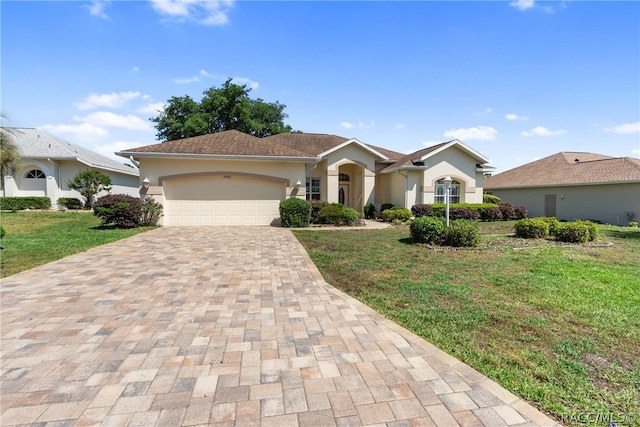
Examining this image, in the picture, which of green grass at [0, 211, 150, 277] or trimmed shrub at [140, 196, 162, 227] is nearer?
green grass at [0, 211, 150, 277]

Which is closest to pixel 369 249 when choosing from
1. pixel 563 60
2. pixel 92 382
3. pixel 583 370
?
pixel 583 370

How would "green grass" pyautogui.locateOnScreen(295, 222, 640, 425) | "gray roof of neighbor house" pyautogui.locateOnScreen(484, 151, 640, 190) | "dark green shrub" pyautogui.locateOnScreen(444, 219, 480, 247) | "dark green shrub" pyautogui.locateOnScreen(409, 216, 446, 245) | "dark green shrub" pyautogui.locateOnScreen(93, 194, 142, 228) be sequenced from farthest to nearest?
"gray roof of neighbor house" pyautogui.locateOnScreen(484, 151, 640, 190), "dark green shrub" pyautogui.locateOnScreen(93, 194, 142, 228), "dark green shrub" pyautogui.locateOnScreen(409, 216, 446, 245), "dark green shrub" pyautogui.locateOnScreen(444, 219, 480, 247), "green grass" pyautogui.locateOnScreen(295, 222, 640, 425)

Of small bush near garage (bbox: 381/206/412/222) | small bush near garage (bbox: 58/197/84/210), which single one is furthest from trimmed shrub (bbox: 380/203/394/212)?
small bush near garage (bbox: 58/197/84/210)

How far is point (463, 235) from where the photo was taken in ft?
28.2

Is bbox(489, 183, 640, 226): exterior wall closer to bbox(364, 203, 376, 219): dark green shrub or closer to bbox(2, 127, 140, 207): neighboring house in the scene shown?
bbox(364, 203, 376, 219): dark green shrub

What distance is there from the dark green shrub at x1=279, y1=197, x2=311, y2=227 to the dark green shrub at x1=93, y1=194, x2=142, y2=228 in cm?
614

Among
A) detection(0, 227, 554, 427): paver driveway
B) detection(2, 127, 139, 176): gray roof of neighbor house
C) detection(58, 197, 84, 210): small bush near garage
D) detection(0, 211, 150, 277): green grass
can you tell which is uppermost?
detection(2, 127, 139, 176): gray roof of neighbor house

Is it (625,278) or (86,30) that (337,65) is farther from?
(625,278)

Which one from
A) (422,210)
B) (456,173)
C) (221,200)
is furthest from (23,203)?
(456,173)

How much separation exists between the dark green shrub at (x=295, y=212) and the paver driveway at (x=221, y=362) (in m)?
8.25

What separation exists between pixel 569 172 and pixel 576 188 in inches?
66.9

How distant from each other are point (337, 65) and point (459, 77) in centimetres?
509

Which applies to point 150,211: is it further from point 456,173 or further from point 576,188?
point 576,188

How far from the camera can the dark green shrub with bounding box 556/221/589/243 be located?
9398 millimetres
